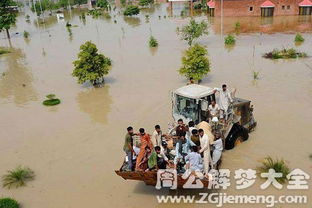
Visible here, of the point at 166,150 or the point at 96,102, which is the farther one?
the point at 96,102

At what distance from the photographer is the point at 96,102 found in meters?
16.7

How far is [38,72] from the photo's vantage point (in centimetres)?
2334

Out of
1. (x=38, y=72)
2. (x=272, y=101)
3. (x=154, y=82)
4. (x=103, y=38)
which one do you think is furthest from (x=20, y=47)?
(x=272, y=101)

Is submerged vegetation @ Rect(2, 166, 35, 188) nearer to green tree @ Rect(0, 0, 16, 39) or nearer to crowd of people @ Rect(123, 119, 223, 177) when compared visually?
crowd of people @ Rect(123, 119, 223, 177)

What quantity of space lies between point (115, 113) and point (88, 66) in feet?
16.0

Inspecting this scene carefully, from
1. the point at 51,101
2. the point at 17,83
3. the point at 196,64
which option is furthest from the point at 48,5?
the point at 196,64

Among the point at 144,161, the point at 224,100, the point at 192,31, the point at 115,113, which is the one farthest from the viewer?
the point at 192,31

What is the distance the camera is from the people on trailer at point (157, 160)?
8164 millimetres

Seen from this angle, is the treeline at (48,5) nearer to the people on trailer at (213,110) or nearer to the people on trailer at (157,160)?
the people on trailer at (213,110)

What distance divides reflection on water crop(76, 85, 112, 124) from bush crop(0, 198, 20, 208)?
5771 mm

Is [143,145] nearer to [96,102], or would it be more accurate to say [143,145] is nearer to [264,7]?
[96,102]

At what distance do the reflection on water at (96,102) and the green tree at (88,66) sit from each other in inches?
28.4

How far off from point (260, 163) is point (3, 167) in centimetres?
819

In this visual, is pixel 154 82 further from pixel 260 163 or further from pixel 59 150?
pixel 260 163
